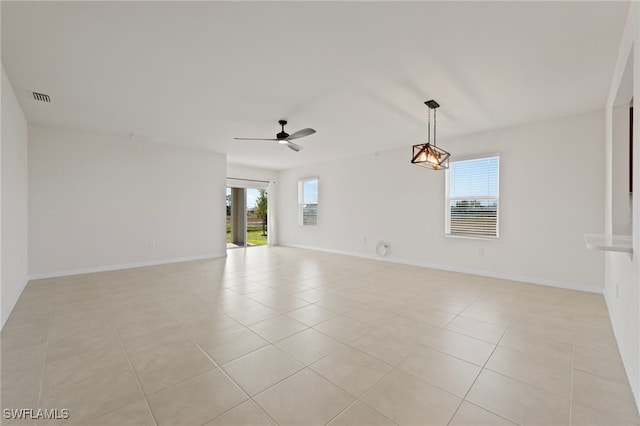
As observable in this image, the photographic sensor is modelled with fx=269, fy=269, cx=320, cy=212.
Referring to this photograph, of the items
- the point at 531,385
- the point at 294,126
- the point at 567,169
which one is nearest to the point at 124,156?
the point at 294,126

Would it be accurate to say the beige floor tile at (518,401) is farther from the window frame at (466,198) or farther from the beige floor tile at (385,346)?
the window frame at (466,198)

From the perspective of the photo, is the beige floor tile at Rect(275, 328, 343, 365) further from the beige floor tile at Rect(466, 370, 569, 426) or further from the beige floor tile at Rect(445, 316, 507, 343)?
the beige floor tile at Rect(445, 316, 507, 343)

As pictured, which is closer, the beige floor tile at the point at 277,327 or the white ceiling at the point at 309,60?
the white ceiling at the point at 309,60

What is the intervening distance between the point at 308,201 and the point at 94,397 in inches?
278

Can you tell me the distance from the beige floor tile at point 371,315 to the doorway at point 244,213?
6461 mm

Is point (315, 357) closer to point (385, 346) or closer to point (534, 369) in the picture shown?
point (385, 346)

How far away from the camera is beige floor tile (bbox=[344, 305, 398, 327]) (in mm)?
2889

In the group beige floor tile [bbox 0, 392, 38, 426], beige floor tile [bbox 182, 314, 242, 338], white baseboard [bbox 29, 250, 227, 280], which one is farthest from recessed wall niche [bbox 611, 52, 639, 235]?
white baseboard [bbox 29, 250, 227, 280]

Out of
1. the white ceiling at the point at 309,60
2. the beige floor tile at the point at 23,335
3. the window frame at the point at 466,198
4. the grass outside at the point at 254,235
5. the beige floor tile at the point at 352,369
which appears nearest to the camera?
the beige floor tile at the point at 352,369

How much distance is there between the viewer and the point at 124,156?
550 cm

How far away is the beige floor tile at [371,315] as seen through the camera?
2.89 meters

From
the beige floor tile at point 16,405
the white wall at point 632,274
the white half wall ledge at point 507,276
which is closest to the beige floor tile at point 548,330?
the white wall at point 632,274

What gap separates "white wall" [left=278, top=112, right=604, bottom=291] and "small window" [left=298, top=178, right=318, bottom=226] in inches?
68.5

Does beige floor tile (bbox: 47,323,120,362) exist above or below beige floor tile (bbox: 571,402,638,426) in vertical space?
above
